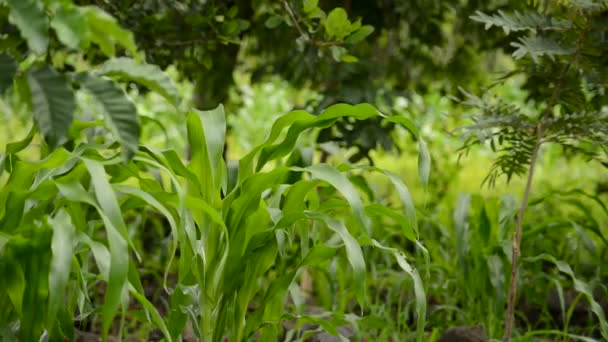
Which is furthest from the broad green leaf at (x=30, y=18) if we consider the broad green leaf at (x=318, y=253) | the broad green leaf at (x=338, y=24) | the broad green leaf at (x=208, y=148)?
the broad green leaf at (x=338, y=24)

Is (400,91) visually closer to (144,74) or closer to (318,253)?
(318,253)

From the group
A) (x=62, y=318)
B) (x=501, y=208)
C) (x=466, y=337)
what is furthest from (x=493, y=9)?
(x=62, y=318)

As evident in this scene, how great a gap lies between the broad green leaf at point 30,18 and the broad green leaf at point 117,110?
0.09m

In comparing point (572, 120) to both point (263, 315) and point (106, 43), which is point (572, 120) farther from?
point (106, 43)

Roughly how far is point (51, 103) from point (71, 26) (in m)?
0.11

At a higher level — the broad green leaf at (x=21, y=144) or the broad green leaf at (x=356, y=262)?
the broad green leaf at (x=356, y=262)

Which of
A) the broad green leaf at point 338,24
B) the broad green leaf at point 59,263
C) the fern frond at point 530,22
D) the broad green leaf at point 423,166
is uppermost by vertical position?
the fern frond at point 530,22

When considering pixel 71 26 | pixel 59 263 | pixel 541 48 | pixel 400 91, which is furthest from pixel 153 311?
pixel 400 91

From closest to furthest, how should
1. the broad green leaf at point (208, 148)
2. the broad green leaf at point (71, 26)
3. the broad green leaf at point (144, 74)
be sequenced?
the broad green leaf at point (71, 26), the broad green leaf at point (144, 74), the broad green leaf at point (208, 148)

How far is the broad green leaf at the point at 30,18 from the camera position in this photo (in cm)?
115

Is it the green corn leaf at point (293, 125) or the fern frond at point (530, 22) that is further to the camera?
the fern frond at point (530, 22)

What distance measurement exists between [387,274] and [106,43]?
204 centimetres

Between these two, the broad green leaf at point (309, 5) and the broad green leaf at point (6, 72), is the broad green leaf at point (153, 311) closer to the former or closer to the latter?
the broad green leaf at point (6, 72)

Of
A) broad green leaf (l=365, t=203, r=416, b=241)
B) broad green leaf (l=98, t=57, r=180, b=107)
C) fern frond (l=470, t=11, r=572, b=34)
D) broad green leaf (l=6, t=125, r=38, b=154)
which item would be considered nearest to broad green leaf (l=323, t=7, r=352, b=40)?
fern frond (l=470, t=11, r=572, b=34)
